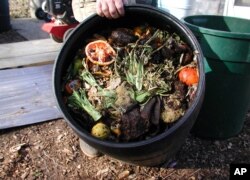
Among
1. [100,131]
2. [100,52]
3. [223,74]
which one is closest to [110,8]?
[100,52]

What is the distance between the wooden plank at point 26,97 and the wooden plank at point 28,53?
116 mm

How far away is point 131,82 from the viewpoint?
2.09 m

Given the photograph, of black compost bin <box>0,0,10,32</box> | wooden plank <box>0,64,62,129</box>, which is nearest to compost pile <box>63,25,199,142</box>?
wooden plank <box>0,64,62,129</box>

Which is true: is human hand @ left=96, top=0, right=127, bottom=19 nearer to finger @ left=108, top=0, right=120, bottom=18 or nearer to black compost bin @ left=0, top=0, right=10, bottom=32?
finger @ left=108, top=0, right=120, bottom=18

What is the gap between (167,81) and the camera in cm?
209

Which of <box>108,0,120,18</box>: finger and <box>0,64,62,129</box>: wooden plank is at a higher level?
<box>108,0,120,18</box>: finger

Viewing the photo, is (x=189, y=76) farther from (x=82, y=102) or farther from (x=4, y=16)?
(x=4, y=16)

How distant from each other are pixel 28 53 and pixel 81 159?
158cm

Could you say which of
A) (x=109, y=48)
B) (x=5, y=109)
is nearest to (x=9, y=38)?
(x=5, y=109)

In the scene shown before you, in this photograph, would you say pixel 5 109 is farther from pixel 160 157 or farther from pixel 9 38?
pixel 9 38

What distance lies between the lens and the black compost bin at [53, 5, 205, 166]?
1780 mm

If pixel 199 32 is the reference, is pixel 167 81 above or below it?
below

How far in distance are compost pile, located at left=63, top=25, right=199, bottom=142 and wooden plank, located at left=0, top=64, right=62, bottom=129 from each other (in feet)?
2.48

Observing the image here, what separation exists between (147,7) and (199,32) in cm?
39
